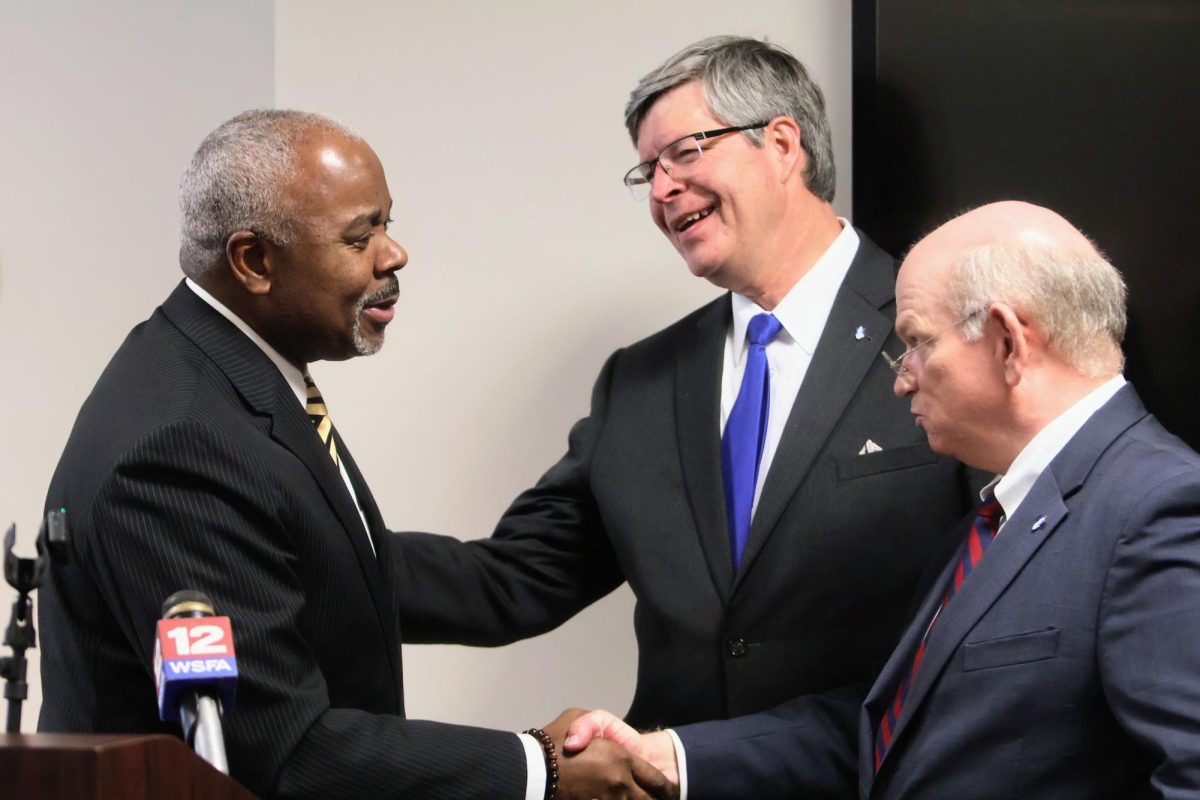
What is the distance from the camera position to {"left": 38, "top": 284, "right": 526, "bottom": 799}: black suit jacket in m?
1.90

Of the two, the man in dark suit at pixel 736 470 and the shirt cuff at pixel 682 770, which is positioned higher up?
the man in dark suit at pixel 736 470

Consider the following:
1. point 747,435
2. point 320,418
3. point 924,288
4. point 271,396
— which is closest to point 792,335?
point 747,435

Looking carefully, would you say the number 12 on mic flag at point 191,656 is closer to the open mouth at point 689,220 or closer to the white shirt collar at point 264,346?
the white shirt collar at point 264,346

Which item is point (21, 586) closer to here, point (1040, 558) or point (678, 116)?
point (1040, 558)

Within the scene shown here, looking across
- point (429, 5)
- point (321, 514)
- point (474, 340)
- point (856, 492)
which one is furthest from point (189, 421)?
point (429, 5)

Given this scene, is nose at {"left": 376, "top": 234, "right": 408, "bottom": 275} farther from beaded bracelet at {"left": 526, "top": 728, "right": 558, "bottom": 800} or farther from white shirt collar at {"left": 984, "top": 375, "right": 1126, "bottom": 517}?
white shirt collar at {"left": 984, "top": 375, "right": 1126, "bottom": 517}

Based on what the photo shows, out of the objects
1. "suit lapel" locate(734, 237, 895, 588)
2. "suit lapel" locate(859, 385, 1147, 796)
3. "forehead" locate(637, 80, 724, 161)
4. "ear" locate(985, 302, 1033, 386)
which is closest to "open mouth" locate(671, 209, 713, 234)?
"forehead" locate(637, 80, 724, 161)

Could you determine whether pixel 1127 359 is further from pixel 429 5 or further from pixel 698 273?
pixel 429 5

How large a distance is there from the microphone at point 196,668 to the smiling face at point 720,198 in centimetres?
139

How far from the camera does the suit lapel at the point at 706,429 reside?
2.51 m

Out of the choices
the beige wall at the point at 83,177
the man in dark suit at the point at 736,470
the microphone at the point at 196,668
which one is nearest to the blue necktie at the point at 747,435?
the man in dark suit at the point at 736,470

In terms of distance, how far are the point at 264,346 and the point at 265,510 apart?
35cm

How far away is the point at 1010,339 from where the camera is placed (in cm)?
190

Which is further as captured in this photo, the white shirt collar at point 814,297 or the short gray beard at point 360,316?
the white shirt collar at point 814,297
